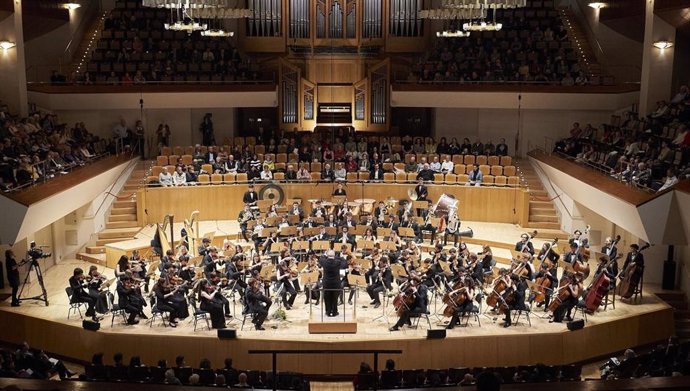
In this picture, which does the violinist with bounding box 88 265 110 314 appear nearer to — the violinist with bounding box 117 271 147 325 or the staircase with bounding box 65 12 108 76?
the violinist with bounding box 117 271 147 325

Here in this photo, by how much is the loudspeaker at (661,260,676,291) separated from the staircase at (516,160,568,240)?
3.43 m

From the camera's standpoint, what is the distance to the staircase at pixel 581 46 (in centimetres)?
2417

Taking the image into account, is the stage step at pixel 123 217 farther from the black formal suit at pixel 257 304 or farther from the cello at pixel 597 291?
the cello at pixel 597 291

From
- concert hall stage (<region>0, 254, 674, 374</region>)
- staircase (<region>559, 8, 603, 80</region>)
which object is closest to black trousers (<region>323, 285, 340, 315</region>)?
concert hall stage (<region>0, 254, 674, 374</region>)

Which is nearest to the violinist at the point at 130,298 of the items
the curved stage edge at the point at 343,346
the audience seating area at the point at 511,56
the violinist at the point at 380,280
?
the curved stage edge at the point at 343,346

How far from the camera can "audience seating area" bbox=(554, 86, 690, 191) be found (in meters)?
15.7

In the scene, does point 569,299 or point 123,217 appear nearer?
point 569,299

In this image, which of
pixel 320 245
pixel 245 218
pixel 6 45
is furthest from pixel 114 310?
pixel 6 45

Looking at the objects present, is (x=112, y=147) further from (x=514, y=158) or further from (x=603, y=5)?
(x=603, y=5)

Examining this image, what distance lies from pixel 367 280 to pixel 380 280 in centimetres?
27

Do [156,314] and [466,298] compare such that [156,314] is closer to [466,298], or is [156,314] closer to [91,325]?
[91,325]

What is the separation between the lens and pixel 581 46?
81.7ft

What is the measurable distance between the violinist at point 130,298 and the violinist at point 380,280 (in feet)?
13.6

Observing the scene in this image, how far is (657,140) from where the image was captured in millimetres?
17359
